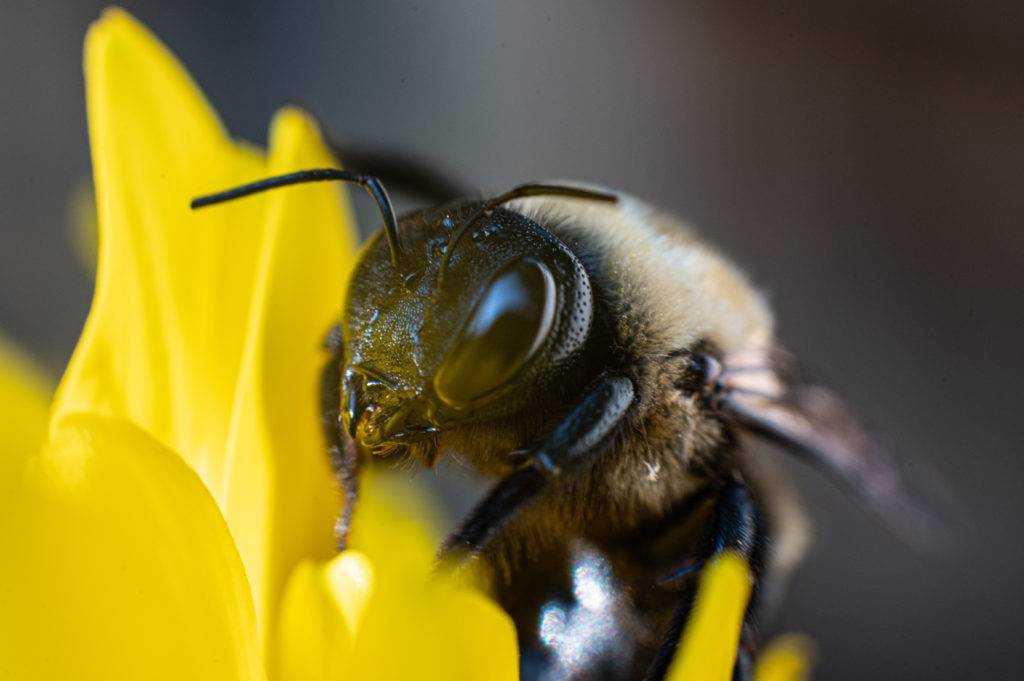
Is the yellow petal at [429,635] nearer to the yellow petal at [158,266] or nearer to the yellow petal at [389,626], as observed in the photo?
the yellow petal at [389,626]

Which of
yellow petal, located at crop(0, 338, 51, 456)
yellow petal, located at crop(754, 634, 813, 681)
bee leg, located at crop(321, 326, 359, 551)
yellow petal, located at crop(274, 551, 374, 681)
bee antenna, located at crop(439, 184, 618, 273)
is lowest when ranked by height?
yellow petal, located at crop(754, 634, 813, 681)

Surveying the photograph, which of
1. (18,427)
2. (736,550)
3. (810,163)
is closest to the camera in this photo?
(18,427)

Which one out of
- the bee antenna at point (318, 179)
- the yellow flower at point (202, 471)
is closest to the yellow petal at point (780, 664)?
the yellow flower at point (202, 471)

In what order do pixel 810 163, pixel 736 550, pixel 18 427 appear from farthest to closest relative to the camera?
pixel 810 163 → pixel 736 550 → pixel 18 427

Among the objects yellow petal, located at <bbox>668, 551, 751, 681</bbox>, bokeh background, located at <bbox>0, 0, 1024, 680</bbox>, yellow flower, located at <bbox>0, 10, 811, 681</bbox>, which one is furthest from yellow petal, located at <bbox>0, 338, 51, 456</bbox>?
bokeh background, located at <bbox>0, 0, 1024, 680</bbox>

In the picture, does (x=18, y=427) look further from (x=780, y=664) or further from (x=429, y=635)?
(x=780, y=664)

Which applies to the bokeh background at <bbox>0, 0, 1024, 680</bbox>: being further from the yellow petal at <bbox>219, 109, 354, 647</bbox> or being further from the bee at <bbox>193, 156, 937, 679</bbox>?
the bee at <bbox>193, 156, 937, 679</bbox>

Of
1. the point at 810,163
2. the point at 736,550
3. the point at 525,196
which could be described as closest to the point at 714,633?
the point at 736,550
